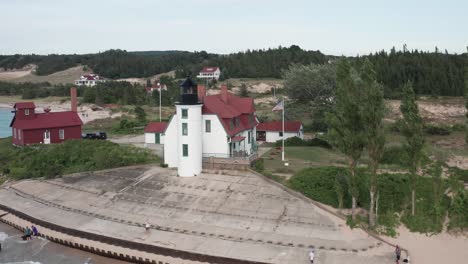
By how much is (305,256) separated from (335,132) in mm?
7913

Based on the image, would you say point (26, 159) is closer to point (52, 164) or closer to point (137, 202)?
point (52, 164)

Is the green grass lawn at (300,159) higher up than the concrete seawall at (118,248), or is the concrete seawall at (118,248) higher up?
the green grass lawn at (300,159)

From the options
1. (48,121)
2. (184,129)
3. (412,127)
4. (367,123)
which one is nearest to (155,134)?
(184,129)

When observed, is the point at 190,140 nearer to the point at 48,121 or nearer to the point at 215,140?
the point at 215,140

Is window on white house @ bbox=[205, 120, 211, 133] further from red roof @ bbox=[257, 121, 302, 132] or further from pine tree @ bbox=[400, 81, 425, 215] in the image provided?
pine tree @ bbox=[400, 81, 425, 215]

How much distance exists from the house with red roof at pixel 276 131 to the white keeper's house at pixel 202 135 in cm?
986

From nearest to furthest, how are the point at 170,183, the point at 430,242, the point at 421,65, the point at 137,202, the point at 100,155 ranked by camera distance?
the point at 430,242 → the point at 137,202 → the point at 170,183 → the point at 100,155 → the point at 421,65

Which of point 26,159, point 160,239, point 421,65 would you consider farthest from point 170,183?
point 421,65

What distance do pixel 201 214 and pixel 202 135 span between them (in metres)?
8.96

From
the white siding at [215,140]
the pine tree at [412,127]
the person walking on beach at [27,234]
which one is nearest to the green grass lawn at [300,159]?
the white siding at [215,140]

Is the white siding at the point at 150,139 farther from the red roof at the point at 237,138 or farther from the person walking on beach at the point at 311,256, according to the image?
the person walking on beach at the point at 311,256

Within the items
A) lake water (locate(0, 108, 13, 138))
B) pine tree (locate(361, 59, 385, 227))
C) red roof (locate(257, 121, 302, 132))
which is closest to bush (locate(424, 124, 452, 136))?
red roof (locate(257, 121, 302, 132))

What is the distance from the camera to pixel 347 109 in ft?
88.7

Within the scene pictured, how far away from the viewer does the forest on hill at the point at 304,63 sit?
290ft
